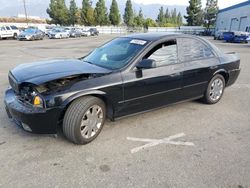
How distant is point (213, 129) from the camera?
146 inches

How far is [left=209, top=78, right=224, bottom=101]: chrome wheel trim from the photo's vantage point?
4711 mm

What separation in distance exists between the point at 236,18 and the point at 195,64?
46.8m

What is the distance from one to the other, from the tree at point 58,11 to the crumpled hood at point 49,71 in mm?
58021

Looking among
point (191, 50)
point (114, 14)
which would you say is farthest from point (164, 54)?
point (114, 14)

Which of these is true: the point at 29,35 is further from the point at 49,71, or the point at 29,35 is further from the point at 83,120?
the point at 83,120

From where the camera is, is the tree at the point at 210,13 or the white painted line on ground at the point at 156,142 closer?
the white painted line on ground at the point at 156,142

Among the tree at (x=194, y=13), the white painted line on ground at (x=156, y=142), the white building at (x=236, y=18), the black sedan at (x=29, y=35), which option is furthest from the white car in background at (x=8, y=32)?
the tree at (x=194, y=13)

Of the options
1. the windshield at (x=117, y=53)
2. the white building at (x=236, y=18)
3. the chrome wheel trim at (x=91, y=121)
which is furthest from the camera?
the white building at (x=236, y=18)

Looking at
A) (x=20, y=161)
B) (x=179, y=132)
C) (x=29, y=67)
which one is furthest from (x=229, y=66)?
(x=20, y=161)

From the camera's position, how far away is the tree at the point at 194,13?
6456cm

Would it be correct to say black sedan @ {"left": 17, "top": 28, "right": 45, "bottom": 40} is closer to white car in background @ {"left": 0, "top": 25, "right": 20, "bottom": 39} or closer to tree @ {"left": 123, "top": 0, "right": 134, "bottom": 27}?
white car in background @ {"left": 0, "top": 25, "right": 20, "bottom": 39}

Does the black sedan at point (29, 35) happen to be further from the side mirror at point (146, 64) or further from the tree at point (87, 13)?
the tree at point (87, 13)

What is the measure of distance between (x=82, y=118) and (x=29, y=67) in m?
1.33

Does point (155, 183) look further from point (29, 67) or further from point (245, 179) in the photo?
point (29, 67)
